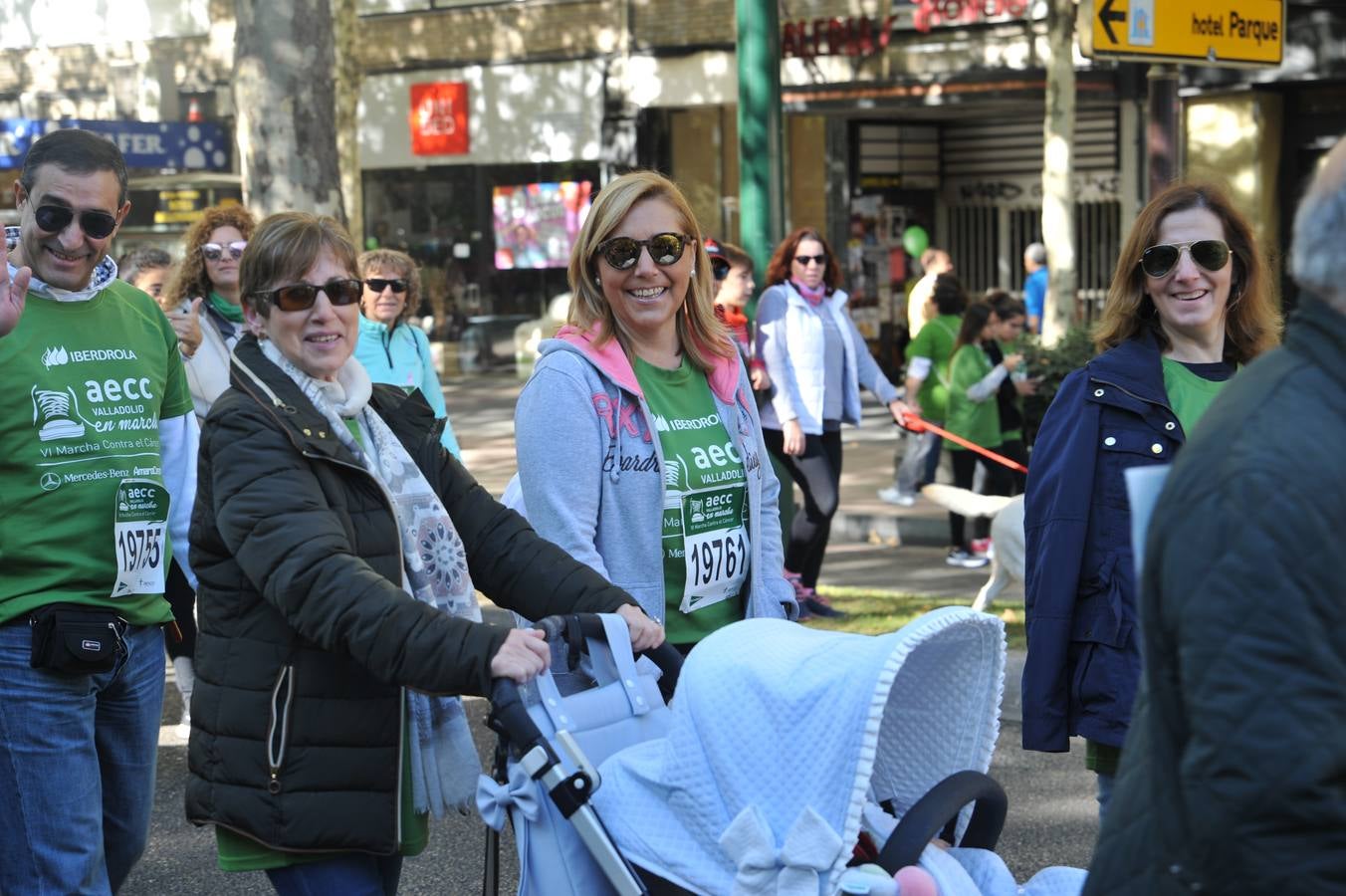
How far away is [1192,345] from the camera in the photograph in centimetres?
403

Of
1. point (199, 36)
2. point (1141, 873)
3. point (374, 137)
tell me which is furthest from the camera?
point (199, 36)

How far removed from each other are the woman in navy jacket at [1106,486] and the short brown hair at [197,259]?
382 cm

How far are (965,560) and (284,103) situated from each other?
484cm

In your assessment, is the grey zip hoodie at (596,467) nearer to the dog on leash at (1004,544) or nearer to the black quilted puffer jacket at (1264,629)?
the black quilted puffer jacket at (1264,629)

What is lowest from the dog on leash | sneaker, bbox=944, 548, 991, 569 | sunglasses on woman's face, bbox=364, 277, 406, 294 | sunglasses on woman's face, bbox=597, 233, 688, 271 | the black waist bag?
sneaker, bbox=944, 548, 991, 569

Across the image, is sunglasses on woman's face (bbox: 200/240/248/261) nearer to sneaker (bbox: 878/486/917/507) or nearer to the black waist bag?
the black waist bag

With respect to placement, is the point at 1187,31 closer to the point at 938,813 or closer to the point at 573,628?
the point at 573,628

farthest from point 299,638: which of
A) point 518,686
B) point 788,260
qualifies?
point 788,260

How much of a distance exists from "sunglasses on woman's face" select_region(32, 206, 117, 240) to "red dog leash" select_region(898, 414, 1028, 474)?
5.91m

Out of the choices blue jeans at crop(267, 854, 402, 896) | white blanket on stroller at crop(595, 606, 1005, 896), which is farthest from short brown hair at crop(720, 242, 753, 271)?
white blanket on stroller at crop(595, 606, 1005, 896)

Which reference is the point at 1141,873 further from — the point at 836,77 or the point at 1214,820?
the point at 836,77

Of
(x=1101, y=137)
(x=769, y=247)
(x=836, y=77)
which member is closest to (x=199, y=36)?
(x=836, y=77)

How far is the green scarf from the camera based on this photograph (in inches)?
264

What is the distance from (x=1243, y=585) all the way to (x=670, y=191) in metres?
2.64
